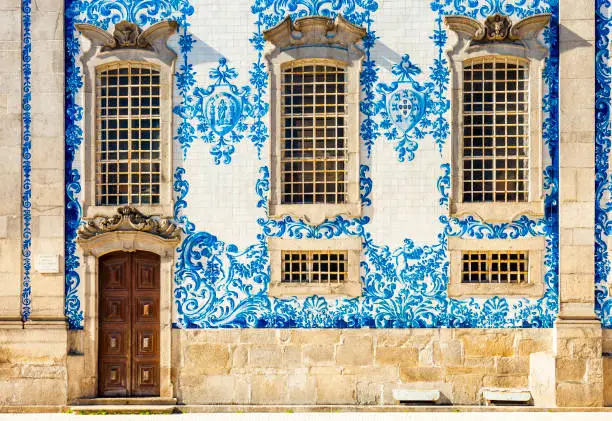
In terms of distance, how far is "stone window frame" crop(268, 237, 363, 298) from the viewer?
13320 mm

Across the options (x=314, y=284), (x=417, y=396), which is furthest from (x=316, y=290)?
(x=417, y=396)

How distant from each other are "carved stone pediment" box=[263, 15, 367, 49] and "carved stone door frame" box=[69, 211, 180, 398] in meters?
3.09

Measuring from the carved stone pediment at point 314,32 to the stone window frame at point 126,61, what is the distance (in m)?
1.52

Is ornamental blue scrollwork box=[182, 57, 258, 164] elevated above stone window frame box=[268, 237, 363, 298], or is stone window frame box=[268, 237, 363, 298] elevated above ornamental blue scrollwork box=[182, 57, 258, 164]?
ornamental blue scrollwork box=[182, 57, 258, 164]

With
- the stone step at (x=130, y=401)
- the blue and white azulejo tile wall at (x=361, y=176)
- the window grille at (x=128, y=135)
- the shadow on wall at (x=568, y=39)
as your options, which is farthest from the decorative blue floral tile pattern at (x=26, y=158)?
the shadow on wall at (x=568, y=39)

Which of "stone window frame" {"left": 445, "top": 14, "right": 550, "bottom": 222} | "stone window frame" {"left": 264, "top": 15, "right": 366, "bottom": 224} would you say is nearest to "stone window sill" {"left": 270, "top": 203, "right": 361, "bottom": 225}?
"stone window frame" {"left": 264, "top": 15, "right": 366, "bottom": 224}

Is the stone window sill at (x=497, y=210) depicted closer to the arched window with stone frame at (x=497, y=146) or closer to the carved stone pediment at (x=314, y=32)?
the arched window with stone frame at (x=497, y=146)

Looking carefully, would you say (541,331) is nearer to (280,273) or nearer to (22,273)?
(280,273)

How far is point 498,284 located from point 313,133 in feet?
11.2

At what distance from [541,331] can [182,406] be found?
519cm

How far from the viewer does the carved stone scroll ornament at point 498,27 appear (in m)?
13.2

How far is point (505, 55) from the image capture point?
43.4 feet

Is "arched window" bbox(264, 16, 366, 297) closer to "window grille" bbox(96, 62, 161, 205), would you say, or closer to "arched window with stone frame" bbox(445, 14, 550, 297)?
"arched window with stone frame" bbox(445, 14, 550, 297)

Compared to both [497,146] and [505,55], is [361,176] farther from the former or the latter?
[505,55]
